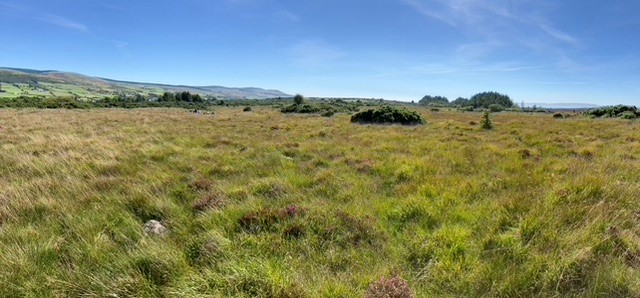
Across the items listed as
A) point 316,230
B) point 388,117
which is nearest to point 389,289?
point 316,230

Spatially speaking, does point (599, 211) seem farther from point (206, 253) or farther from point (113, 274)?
point (113, 274)

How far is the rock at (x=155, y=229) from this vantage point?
452 cm

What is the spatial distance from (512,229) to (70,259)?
17.5 feet

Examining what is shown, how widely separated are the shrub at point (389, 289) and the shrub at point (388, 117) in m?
22.5

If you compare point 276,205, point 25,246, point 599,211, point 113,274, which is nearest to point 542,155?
point 599,211

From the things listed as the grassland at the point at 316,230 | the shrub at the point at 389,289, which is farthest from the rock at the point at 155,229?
the shrub at the point at 389,289

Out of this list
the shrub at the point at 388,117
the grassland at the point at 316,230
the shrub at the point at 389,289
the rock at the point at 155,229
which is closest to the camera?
the shrub at the point at 389,289

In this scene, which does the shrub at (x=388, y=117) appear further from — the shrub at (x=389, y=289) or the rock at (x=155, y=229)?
the shrub at (x=389, y=289)

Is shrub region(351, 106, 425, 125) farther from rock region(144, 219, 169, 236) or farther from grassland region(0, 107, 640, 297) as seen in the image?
rock region(144, 219, 169, 236)

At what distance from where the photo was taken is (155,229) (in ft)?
15.2

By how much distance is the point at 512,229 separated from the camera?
A: 14.4 ft

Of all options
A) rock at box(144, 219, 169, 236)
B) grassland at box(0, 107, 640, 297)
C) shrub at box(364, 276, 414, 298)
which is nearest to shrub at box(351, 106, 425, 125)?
grassland at box(0, 107, 640, 297)

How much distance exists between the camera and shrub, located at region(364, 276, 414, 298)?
292 cm

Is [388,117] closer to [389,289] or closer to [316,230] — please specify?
[316,230]
